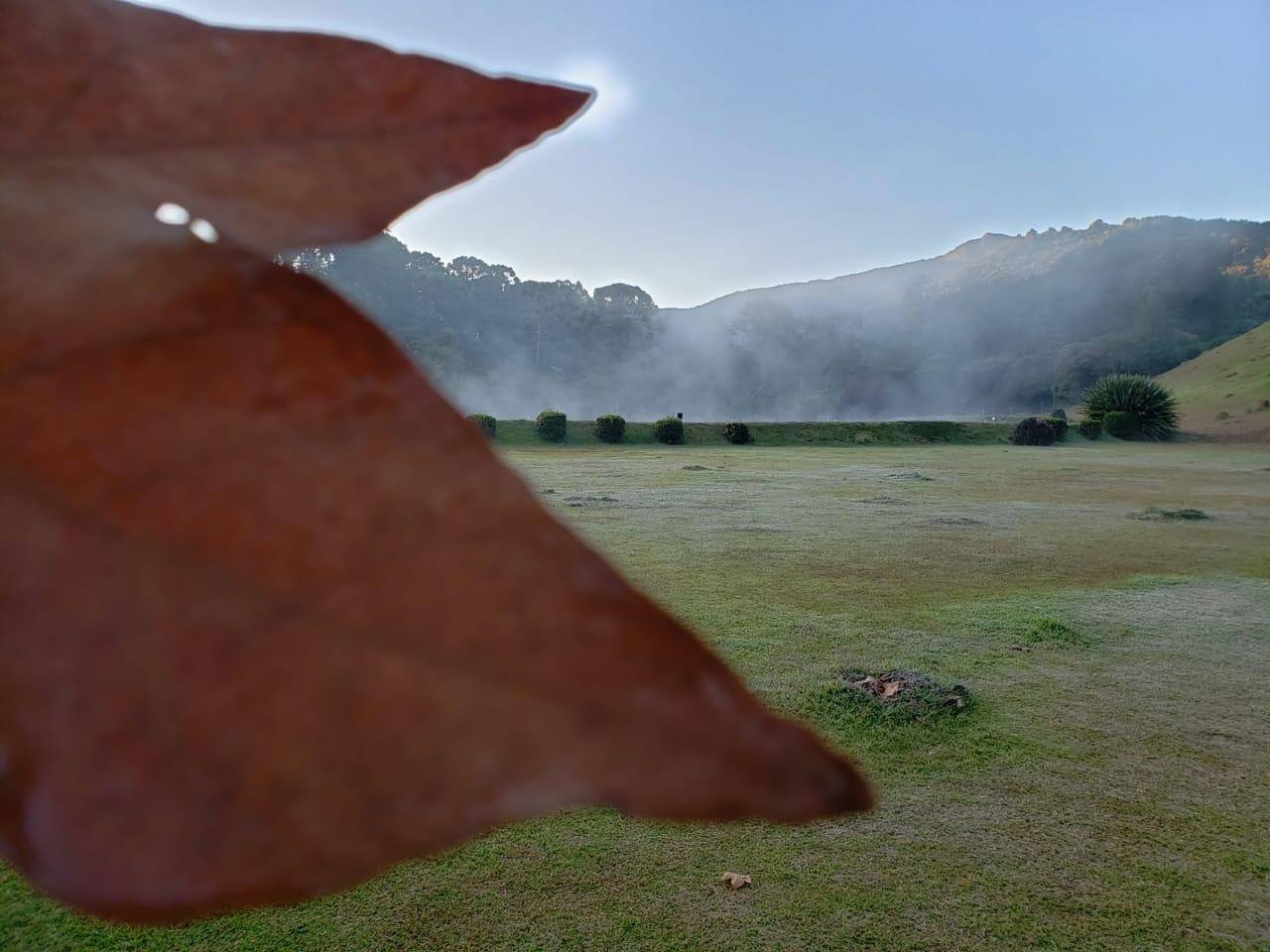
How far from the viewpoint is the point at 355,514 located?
124 mm

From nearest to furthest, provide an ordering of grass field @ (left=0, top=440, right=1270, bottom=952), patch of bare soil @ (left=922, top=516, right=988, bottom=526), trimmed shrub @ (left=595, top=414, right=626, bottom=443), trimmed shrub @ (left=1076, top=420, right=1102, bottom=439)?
grass field @ (left=0, top=440, right=1270, bottom=952) → patch of bare soil @ (left=922, top=516, right=988, bottom=526) → trimmed shrub @ (left=595, top=414, right=626, bottom=443) → trimmed shrub @ (left=1076, top=420, right=1102, bottom=439)

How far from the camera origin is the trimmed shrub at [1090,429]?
17719mm

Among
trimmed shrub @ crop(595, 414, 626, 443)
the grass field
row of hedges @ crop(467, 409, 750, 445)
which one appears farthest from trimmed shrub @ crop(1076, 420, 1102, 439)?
the grass field

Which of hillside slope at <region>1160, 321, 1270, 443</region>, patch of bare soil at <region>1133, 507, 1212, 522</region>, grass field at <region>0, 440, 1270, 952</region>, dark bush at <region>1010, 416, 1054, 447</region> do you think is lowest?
grass field at <region>0, 440, 1270, 952</region>

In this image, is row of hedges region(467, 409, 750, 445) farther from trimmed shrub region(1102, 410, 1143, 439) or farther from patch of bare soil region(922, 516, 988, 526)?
trimmed shrub region(1102, 410, 1143, 439)

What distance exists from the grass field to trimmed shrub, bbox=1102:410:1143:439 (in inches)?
549

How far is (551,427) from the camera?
43.9 feet

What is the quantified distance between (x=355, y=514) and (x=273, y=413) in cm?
2

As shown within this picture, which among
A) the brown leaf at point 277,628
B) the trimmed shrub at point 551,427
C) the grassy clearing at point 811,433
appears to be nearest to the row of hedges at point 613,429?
the trimmed shrub at point 551,427

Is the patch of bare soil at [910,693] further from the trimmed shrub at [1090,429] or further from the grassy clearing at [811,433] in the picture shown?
the trimmed shrub at [1090,429]

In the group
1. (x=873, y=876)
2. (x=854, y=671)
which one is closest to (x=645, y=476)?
(x=854, y=671)

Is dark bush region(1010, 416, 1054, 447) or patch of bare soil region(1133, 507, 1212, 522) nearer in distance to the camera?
patch of bare soil region(1133, 507, 1212, 522)

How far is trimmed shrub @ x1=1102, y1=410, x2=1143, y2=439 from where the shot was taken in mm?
17312

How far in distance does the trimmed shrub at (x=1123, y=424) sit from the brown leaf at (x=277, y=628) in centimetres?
2046
